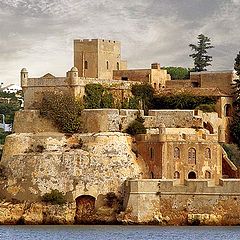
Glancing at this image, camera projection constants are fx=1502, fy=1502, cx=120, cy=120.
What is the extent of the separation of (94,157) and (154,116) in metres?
5.14

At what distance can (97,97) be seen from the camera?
8881 centimetres

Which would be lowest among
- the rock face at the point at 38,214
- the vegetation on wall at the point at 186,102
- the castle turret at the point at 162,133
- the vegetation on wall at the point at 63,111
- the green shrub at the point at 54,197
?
the rock face at the point at 38,214

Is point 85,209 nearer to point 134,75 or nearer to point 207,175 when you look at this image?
point 207,175

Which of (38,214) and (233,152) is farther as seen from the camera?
(233,152)

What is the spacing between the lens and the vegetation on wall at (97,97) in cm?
8825

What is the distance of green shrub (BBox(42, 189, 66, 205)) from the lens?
82.5 m

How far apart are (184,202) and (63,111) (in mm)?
10790

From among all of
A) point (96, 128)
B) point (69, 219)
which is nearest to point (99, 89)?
point (96, 128)

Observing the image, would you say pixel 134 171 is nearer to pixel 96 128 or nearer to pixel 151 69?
pixel 96 128

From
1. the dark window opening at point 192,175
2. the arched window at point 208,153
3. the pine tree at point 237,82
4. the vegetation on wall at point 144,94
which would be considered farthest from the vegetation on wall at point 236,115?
the dark window opening at point 192,175

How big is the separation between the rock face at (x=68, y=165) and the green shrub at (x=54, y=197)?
1.05ft

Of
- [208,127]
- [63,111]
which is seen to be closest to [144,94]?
[208,127]

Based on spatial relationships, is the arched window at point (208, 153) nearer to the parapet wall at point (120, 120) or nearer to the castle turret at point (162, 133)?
the parapet wall at point (120, 120)

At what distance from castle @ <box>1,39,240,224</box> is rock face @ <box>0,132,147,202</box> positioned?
0.06 meters
